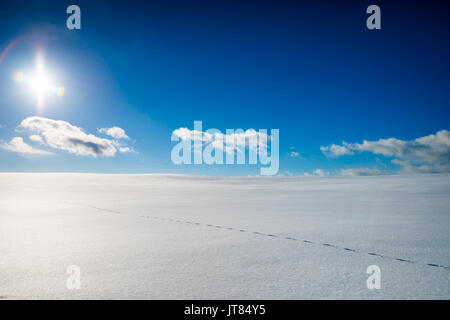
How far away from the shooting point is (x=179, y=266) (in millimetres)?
3324

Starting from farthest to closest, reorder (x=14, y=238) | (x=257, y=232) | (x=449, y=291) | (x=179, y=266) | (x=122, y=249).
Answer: (x=257, y=232) < (x=14, y=238) < (x=122, y=249) < (x=179, y=266) < (x=449, y=291)

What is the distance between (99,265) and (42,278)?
600 mm

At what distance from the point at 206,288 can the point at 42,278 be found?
181cm

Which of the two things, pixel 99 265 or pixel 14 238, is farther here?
pixel 14 238

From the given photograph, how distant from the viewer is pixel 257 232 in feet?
17.4

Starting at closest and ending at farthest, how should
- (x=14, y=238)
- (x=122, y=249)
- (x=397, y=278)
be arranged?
(x=397, y=278) < (x=122, y=249) < (x=14, y=238)
